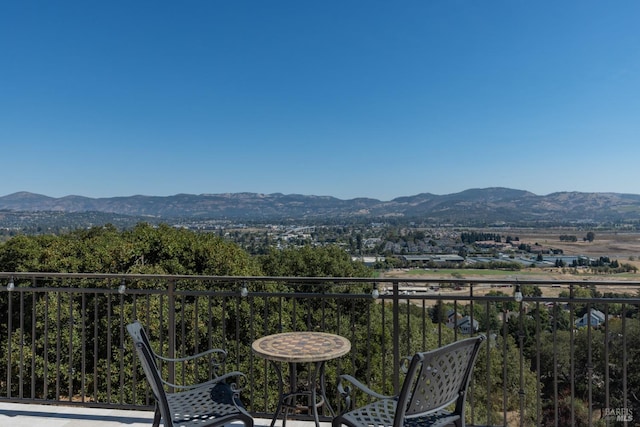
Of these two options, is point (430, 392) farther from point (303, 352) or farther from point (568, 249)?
point (568, 249)

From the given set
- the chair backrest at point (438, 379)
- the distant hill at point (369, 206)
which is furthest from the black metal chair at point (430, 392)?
the distant hill at point (369, 206)

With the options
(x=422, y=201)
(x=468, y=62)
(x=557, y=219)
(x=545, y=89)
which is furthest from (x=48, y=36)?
(x=422, y=201)

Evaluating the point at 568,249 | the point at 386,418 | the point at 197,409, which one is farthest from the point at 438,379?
the point at 568,249

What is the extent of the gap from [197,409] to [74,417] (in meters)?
1.68

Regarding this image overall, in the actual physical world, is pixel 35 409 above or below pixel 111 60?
below

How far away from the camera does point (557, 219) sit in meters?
35.8

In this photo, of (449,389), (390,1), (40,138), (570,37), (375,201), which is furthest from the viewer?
(375,201)

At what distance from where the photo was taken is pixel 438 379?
5.91ft

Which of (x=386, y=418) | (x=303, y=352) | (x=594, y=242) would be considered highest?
(x=303, y=352)

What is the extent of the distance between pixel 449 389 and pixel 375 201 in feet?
177

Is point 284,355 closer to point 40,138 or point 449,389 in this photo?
point 449,389

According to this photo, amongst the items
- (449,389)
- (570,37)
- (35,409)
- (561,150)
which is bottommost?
(35,409)

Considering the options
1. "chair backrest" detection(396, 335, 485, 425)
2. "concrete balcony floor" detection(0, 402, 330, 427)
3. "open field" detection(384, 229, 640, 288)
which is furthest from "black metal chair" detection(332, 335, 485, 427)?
"open field" detection(384, 229, 640, 288)

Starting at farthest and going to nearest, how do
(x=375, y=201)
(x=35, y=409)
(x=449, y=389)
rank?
(x=375, y=201)
(x=35, y=409)
(x=449, y=389)
